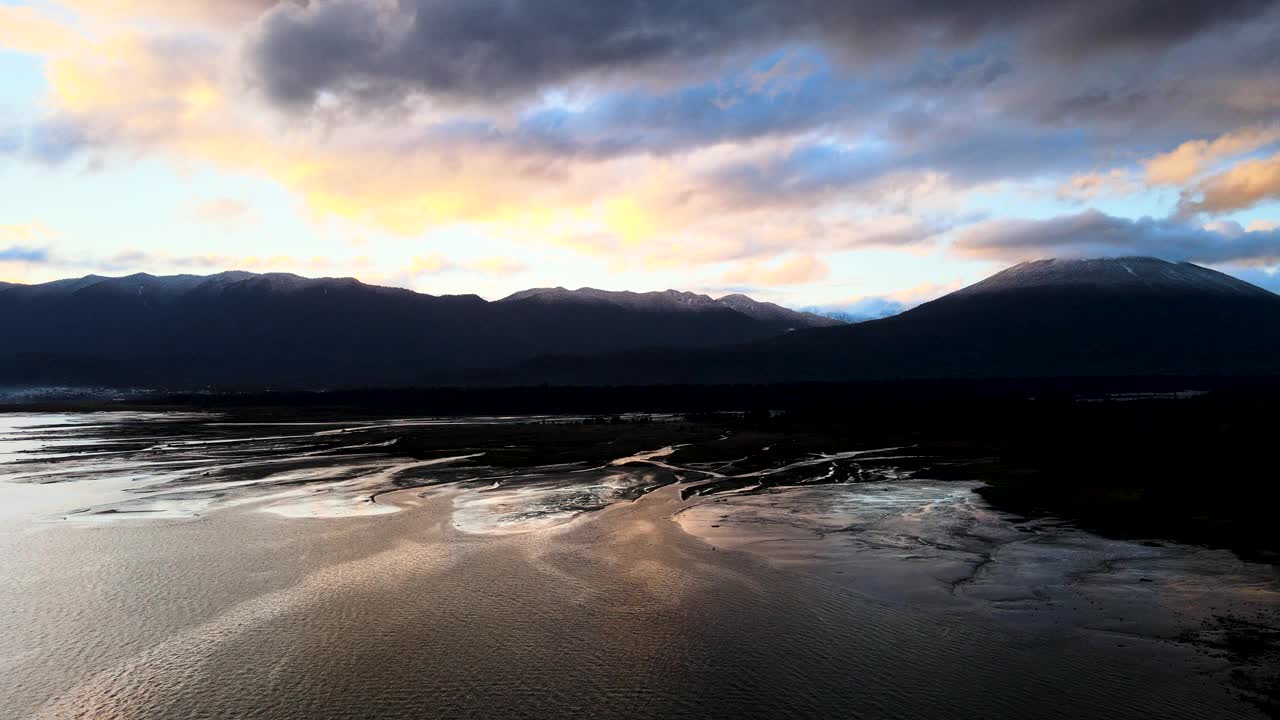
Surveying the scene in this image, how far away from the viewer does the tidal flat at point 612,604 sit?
18.7 m

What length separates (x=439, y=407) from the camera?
162 metres

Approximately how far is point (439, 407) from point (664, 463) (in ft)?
354

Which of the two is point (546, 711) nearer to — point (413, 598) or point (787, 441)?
point (413, 598)

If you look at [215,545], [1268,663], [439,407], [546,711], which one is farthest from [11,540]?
[439,407]

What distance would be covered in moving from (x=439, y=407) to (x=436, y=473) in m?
108

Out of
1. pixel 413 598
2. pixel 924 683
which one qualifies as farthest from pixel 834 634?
pixel 413 598

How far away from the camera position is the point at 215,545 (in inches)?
1337

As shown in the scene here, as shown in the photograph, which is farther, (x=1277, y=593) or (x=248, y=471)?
(x=248, y=471)

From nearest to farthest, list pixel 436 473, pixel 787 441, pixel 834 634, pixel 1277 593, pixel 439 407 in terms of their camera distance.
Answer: pixel 834 634 → pixel 1277 593 → pixel 436 473 → pixel 787 441 → pixel 439 407

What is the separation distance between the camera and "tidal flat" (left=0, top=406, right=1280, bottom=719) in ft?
61.5

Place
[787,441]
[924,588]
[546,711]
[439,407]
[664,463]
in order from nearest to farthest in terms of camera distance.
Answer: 1. [546,711]
2. [924,588]
3. [664,463]
4. [787,441]
5. [439,407]

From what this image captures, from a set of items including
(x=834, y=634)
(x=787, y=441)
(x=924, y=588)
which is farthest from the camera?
(x=787, y=441)

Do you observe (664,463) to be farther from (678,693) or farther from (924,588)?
(678,693)

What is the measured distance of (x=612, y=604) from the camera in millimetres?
25297
